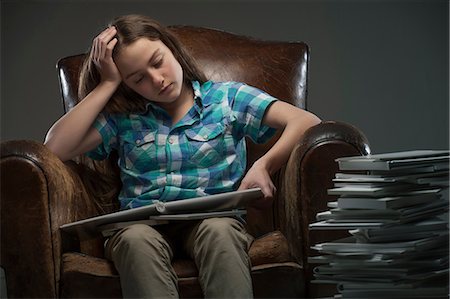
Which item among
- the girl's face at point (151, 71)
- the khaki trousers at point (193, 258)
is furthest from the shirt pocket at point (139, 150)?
the khaki trousers at point (193, 258)

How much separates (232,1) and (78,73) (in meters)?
1.04

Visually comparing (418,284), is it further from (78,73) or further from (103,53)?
(78,73)

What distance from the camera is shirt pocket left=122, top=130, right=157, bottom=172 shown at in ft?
7.82

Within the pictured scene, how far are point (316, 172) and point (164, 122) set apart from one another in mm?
529

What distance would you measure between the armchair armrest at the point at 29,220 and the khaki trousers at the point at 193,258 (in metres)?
0.14

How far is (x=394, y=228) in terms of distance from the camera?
5.30ft

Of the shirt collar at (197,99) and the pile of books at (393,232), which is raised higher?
the shirt collar at (197,99)

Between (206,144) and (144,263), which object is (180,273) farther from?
(206,144)

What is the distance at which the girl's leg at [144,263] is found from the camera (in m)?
1.91

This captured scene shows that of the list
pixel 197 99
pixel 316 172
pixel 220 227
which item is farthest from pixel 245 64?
pixel 220 227

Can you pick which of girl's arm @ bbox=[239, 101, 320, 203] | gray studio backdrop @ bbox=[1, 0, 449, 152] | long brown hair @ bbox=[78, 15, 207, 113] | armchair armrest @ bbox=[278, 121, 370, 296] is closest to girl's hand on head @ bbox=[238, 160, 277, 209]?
girl's arm @ bbox=[239, 101, 320, 203]

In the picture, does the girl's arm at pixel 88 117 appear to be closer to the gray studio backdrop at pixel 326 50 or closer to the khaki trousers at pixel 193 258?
the khaki trousers at pixel 193 258

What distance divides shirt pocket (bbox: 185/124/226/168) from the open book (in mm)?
266

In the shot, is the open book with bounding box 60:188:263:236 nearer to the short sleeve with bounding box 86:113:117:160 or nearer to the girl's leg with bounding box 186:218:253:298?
the girl's leg with bounding box 186:218:253:298
